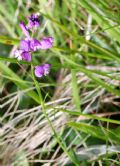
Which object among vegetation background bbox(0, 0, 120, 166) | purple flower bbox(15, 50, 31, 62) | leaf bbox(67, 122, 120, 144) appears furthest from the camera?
vegetation background bbox(0, 0, 120, 166)

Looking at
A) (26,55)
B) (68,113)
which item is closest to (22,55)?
(26,55)

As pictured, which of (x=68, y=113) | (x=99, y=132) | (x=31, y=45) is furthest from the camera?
(x=68, y=113)

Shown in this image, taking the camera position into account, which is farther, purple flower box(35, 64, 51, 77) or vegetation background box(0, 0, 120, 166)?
vegetation background box(0, 0, 120, 166)

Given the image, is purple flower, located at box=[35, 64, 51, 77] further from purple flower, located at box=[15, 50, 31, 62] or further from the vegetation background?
the vegetation background

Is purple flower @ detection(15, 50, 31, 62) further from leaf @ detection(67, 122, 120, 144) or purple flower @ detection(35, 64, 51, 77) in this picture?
leaf @ detection(67, 122, 120, 144)

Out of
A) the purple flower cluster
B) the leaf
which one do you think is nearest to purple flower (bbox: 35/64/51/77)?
the purple flower cluster

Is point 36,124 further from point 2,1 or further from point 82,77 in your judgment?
point 2,1

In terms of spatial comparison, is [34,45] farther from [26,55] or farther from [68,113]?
[68,113]

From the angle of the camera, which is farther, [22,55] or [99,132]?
[99,132]

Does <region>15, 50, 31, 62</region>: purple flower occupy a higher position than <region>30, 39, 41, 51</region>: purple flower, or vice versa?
<region>30, 39, 41, 51</region>: purple flower

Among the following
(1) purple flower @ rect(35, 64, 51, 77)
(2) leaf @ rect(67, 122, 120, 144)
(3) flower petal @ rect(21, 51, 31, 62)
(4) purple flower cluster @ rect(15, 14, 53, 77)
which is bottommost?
(2) leaf @ rect(67, 122, 120, 144)

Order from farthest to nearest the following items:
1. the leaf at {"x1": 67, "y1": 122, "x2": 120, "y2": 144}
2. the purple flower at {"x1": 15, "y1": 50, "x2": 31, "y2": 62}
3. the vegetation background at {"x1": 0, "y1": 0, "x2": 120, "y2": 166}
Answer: the vegetation background at {"x1": 0, "y1": 0, "x2": 120, "y2": 166} < the leaf at {"x1": 67, "y1": 122, "x2": 120, "y2": 144} < the purple flower at {"x1": 15, "y1": 50, "x2": 31, "y2": 62}

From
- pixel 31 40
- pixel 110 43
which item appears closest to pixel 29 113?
pixel 110 43
